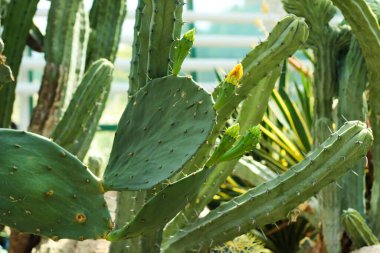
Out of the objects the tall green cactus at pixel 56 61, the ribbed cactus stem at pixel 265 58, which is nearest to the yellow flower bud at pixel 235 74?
the ribbed cactus stem at pixel 265 58

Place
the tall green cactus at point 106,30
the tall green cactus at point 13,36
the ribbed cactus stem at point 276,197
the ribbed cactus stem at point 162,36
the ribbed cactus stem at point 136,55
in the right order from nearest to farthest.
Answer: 1. the ribbed cactus stem at point 162,36
2. the ribbed cactus stem at point 136,55
3. the ribbed cactus stem at point 276,197
4. the tall green cactus at point 13,36
5. the tall green cactus at point 106,30

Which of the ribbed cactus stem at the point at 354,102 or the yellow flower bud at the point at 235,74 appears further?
the ribbed cactus stem at the point at 354,102

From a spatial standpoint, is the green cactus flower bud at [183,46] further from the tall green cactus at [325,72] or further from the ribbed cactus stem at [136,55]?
the tall green cactus at [325,72]

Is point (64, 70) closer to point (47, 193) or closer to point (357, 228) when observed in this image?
point (357, 228)

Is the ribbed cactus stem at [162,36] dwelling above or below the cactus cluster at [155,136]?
above

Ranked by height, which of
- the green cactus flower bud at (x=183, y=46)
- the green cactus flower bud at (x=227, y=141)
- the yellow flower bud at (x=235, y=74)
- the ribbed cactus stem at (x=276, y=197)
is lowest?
the ribbed cactus stem at (x=276, y=197)

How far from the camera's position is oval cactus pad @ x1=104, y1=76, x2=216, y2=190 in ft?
6.37

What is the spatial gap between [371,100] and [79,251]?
4.70ft

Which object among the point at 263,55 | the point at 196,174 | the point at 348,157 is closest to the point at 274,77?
the point at 263,55

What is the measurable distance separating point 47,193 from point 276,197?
1026mm

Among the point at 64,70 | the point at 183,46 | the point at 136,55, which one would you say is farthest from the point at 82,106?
the point at 183,46

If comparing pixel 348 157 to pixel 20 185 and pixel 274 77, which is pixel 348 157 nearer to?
pixel 274 77

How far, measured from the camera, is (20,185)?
194cm

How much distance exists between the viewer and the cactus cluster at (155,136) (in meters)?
1.95
